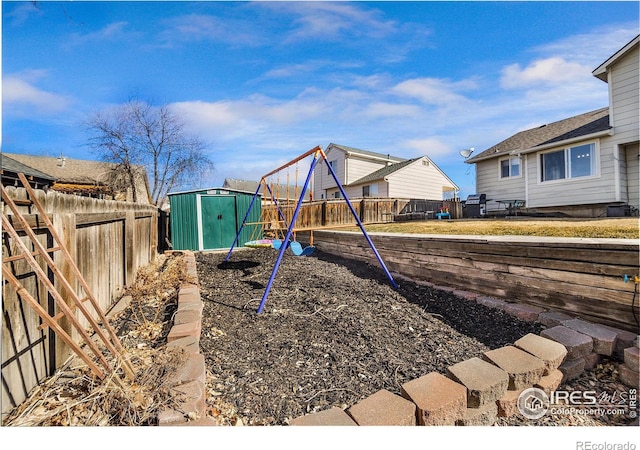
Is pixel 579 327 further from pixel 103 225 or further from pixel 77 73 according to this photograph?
pixel 77 73

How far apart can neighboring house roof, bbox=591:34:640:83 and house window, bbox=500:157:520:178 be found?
3.10m

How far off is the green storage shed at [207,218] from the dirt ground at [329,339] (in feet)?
21.1

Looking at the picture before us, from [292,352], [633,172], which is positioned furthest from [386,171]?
[292,352]

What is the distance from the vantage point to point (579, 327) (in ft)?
7.36

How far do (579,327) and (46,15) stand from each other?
4.89 meters

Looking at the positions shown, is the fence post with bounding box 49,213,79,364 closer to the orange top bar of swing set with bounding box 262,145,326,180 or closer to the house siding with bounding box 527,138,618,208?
the orange top bar of swing set with bounding box 262,145,326,180

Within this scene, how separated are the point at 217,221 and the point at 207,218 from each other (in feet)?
1.12

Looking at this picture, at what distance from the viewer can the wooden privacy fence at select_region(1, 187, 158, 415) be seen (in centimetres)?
147

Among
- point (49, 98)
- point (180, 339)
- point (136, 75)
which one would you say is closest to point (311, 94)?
point (136, 75)

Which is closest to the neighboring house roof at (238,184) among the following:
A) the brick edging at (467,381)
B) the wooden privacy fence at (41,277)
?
the wooden privacy fence at (41,277)

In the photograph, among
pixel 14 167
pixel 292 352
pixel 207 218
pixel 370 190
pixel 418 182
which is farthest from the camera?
pixel 418 182

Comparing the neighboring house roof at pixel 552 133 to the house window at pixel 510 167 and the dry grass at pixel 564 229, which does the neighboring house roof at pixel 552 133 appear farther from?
the dry grass at pixel 564 229

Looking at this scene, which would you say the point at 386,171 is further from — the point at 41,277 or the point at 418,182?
the point at 41,277

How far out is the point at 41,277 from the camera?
4.44ft
